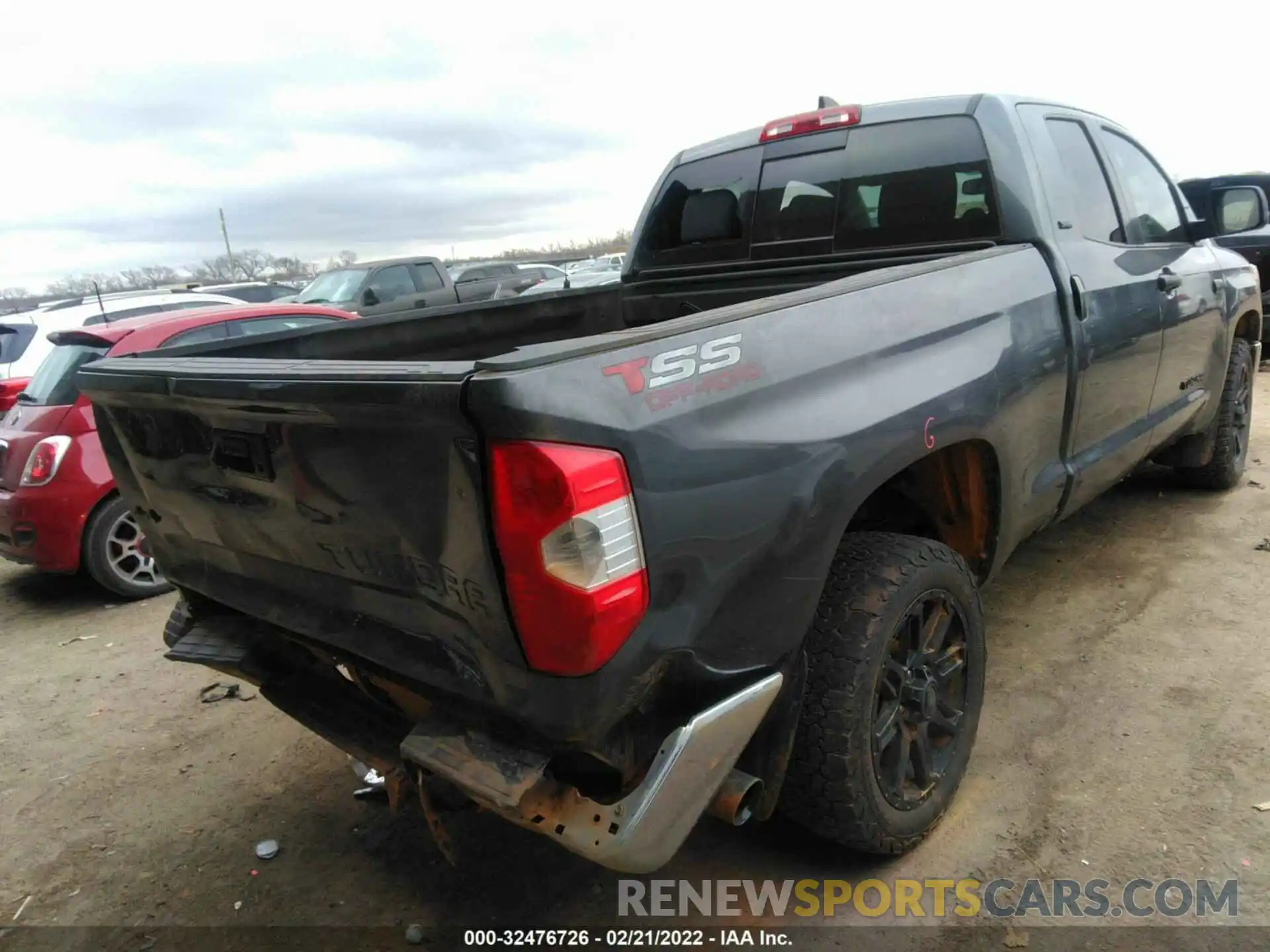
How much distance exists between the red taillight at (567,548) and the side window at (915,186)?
2145 mm

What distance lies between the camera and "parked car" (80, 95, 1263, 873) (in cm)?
158

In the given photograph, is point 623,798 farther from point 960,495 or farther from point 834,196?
point 834,196

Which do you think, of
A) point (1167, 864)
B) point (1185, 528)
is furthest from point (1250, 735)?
point (1185, 528)

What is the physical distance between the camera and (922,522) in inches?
111

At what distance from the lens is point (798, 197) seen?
3551mm

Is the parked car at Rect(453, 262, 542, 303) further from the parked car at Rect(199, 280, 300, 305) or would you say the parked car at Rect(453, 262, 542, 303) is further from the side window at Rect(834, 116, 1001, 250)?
the side window at Rect(834, 116, 1001, 250)

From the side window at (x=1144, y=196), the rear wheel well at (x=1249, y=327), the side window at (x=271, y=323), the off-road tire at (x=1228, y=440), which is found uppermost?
the side window at (x=1144, y=196)

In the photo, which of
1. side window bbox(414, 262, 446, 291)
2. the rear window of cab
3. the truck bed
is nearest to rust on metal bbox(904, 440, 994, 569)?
the truck bed

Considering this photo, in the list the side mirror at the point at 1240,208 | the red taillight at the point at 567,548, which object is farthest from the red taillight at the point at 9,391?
the side mirror at the point at 1240,208

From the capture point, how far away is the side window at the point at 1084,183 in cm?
328

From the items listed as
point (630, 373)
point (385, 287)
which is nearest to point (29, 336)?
point (385, 287)

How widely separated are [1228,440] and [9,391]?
7484mm

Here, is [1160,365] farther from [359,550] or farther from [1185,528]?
[359,550]

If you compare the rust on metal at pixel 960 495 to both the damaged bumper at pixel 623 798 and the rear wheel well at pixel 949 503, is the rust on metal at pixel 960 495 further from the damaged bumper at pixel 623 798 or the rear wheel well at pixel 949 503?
the damaged bumper at pixel 623 798
